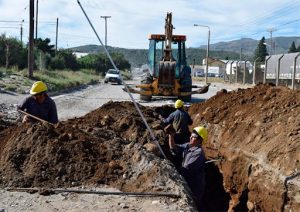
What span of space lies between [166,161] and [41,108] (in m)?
2.54

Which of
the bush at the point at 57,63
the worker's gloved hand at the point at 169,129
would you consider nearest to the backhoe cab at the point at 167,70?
the worker's gloved hand at the point at 169,129

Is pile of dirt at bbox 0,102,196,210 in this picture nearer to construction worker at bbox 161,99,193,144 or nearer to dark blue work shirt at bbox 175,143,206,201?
dark blue work shirt at bbox 175,143,206,201

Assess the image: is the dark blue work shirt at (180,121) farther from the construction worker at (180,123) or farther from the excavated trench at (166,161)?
the excavated trench at (166,161)

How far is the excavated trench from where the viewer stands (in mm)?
6801

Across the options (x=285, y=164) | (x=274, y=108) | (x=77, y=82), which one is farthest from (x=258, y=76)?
(x=285, y=164)

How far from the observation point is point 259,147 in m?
9.34

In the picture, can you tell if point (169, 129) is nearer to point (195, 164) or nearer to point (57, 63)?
point (195, 164)

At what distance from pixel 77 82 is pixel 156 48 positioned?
1785cm

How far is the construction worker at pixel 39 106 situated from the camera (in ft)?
27.5

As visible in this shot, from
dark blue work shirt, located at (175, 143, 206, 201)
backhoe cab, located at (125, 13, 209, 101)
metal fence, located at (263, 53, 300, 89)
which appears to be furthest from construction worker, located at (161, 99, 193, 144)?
metal fence, located at (263, 53, 300, 89)

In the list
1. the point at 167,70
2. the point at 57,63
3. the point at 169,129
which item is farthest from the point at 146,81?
the point at 57,63

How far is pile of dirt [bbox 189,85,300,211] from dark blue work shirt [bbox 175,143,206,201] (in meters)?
1.15

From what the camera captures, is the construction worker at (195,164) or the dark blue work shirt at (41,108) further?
the dark blue work shirt at (41,108)

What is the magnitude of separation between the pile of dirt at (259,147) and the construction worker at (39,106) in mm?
3768
